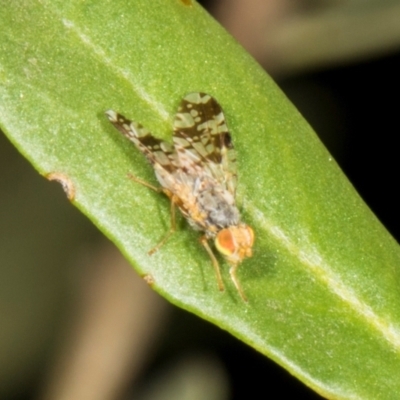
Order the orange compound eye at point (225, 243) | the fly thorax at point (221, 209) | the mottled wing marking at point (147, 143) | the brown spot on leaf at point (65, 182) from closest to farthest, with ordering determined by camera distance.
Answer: the brown spot on leaf at point (65, 182), the mottled wing marking at point (147, 143), the orange compound eye at point (225, 243), the fly thorax at point (221, 209)

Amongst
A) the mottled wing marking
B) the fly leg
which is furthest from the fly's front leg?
the fly leg

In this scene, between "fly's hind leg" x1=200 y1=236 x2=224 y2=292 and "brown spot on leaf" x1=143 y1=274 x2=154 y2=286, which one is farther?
"fly's hind leg" x1=200 y1=236 x2=224 y2=292

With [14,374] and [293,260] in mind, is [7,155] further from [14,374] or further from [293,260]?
[293,260]

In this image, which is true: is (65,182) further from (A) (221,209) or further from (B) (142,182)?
(A) (221,209)

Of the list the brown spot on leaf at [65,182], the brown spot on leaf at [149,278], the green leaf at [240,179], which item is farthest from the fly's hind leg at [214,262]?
the brown spot on leaf at [65,182]

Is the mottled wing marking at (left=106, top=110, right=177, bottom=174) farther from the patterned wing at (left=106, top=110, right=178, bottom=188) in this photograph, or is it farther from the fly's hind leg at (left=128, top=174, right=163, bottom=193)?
the fly's hind leg at (left=128, top=174, right=163, bottom=193)

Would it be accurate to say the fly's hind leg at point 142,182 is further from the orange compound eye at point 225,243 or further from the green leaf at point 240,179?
the orange compound eye at point 225,243
